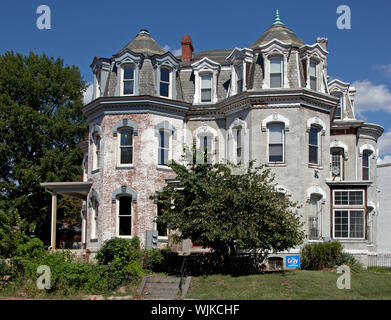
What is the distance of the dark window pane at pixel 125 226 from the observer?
25681 mm

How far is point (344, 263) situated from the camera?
22859mm

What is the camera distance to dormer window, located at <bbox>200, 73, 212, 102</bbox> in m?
28.3

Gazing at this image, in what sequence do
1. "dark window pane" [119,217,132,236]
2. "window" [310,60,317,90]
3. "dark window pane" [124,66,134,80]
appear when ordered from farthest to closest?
"dark window pane" [124,66,134,80]
"window" [310,60,317,90]
"dark window pane" [119,217,132,236]

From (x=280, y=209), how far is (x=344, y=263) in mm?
4979

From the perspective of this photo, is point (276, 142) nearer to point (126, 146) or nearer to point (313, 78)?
point (313, 78)

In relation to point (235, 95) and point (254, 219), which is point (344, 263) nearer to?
point (254, 219)

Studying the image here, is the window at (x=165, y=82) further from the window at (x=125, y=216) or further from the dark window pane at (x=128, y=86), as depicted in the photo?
the window at (x=125, y=216)

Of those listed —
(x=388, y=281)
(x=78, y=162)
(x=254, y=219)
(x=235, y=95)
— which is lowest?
(x=388, y=281)

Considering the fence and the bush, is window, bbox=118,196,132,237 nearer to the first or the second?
the bush

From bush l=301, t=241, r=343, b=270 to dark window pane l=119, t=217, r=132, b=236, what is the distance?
8.64 m

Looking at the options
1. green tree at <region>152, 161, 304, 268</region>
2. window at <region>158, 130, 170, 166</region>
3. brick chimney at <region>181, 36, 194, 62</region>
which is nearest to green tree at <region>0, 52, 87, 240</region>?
brick chimney at <region>181, 36, 194, 62</region>

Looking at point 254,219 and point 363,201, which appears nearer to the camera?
point 254,219

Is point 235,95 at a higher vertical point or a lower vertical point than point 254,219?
higher

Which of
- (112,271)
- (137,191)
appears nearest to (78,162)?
(137,191)
